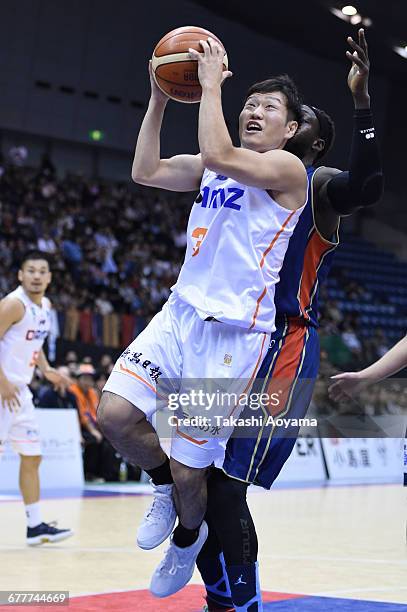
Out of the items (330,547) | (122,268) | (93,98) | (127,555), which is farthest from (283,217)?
(93,98)

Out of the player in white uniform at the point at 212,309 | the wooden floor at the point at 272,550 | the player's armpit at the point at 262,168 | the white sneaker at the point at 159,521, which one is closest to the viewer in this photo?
the player's armpit at the point at 262,168

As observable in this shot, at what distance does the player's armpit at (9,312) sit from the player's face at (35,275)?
0.16 metres

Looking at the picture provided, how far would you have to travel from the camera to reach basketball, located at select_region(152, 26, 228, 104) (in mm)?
4254

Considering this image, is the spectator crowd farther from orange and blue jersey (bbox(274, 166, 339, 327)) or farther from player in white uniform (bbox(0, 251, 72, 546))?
orange and blue jersey (bbox(274, 166, 339, 327))

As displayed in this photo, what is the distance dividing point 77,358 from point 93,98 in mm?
11987

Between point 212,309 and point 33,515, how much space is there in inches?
153

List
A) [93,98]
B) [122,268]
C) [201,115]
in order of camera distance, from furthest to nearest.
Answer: [93,98], [122,268], [201,115]

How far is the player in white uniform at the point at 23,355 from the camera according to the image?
757 centimetres

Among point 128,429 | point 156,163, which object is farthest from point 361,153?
point 128,429

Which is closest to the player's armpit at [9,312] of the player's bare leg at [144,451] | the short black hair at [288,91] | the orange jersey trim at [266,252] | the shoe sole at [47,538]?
the shoe sole at [47,538]

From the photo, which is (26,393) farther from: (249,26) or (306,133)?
(249,26)

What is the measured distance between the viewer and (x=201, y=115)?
12.9 ft

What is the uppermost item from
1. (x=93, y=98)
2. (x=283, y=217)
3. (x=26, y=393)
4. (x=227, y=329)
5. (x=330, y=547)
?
(x=93, y=98)

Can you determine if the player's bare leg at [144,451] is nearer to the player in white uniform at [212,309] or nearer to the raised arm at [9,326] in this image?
the player in white uniform at [212,309]
